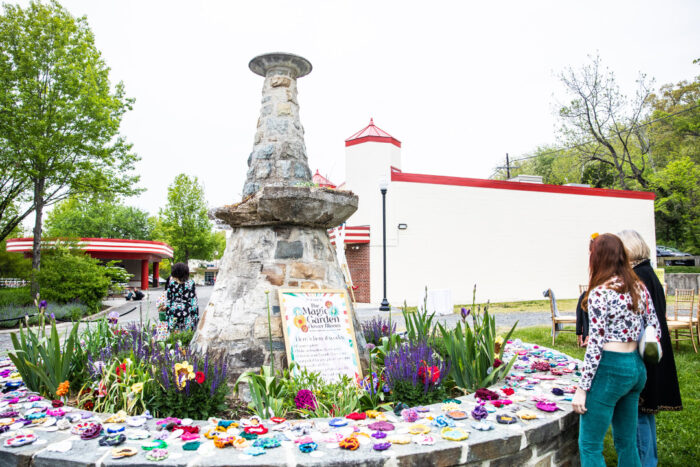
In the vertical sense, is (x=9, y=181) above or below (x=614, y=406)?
above

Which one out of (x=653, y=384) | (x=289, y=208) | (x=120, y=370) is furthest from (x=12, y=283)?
(x=653, y=384)

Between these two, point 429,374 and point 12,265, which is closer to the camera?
point 429,374

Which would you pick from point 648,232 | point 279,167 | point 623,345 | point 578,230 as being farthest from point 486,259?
point 623,345

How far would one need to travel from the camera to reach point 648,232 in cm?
2147

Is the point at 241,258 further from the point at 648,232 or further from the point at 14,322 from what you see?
the point at 648,232

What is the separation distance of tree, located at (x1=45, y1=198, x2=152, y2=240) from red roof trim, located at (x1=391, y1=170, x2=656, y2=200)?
3413 centimetres

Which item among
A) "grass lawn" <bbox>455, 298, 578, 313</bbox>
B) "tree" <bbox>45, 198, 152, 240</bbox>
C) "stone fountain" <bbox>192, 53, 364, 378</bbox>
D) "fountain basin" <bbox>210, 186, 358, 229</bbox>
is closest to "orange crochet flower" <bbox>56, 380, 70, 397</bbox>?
"stone fountain" <bbox>192, 53, 364, 378</bbox>

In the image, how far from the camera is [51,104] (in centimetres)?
1397

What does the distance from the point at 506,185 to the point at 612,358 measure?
17.2 metres

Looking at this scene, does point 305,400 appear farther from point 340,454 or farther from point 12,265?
point 12,265

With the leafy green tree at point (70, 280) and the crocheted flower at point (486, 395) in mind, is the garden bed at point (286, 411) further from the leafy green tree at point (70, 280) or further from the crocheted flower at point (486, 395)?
the leafy green tree at point (70, 280)

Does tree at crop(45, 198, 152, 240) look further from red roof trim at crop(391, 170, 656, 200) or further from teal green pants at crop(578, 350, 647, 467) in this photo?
teal green pants at crop(578, 350, 647, 467)

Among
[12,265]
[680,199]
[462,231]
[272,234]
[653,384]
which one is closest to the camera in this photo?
[653,384]

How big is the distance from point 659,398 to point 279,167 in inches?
145
